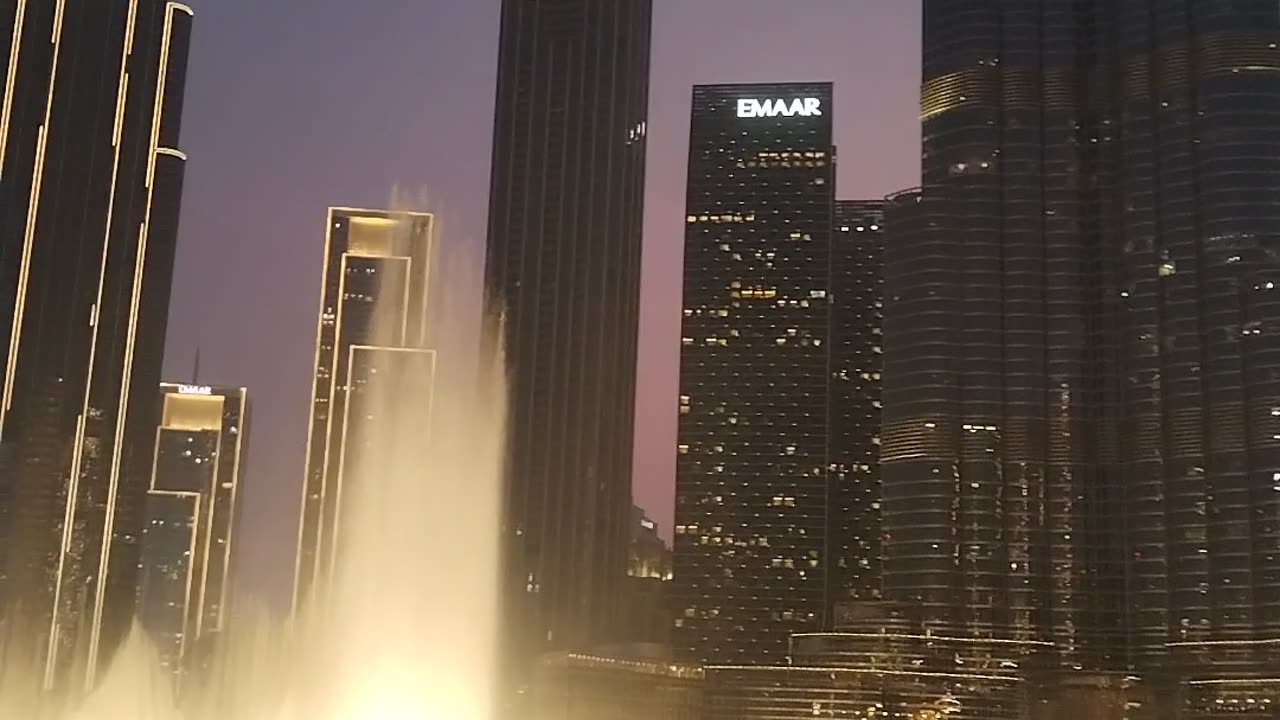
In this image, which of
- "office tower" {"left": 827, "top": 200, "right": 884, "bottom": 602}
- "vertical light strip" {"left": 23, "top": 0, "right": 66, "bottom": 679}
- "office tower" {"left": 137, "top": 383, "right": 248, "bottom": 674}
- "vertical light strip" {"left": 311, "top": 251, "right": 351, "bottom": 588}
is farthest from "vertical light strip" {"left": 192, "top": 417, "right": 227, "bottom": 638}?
"vertical light strip" {"left": 23, "top": 0, "right": 66, "bottom": 679}

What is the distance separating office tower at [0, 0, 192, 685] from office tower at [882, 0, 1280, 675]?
4618 cm

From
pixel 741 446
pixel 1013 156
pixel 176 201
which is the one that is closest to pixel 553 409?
pixel 741 446

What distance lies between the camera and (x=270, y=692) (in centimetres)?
4956

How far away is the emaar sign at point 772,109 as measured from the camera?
144 meters

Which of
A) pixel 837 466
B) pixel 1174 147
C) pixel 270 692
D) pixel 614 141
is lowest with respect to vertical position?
pixel 270 692

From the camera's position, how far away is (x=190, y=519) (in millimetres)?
134875

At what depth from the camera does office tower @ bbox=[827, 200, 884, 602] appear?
12975cm

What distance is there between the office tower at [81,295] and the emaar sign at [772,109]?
72.4 metres

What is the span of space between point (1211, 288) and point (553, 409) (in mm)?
57247

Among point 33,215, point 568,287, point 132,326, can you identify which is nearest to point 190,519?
point 568,287

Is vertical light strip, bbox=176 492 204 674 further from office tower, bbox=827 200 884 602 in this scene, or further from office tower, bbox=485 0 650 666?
office tower, bbox=827 200 884 602

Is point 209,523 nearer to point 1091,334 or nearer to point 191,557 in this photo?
point 191,557

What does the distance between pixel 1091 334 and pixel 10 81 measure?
6594 cm

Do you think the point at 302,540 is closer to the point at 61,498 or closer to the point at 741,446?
the point at 61,498
